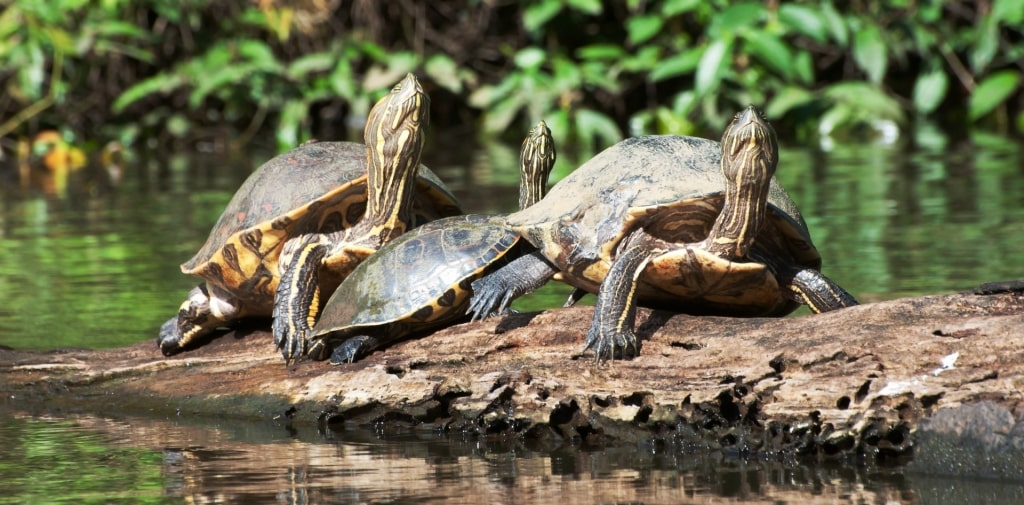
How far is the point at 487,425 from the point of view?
13.6 feet

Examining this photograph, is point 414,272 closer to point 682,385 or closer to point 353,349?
point 353,349

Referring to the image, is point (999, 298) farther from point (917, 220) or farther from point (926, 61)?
point (926, 61)

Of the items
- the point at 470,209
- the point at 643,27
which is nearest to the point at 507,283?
the point at 470,209

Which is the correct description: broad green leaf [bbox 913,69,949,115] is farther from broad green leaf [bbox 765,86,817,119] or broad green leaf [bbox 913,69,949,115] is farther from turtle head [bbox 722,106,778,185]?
turtle head [bbox 722,106,778,185]

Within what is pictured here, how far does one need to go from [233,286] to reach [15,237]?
185 inches

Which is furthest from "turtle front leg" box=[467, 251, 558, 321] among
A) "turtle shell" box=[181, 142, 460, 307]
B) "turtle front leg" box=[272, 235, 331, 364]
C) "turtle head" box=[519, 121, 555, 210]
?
"turtle shell" box=[181, 142, 460, 307]

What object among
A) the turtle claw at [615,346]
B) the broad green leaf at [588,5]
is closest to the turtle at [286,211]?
the turtle claw at [615,346]

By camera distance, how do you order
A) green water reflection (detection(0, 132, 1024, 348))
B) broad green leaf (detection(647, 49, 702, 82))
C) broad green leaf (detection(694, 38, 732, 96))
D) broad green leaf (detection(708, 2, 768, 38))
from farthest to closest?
broad green leaf (detection(647, 49, 702, 82)), broad green leaf (detection(708, 2, 768, 38)), broad green leaf (detection(694, 38, 732, 96)), green water reflection (detection(0, 132, 1024, 348))

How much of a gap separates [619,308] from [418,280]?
2.44 ft

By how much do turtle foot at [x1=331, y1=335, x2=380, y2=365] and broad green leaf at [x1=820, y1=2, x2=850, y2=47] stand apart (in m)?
10.9

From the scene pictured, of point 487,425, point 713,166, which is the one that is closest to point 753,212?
point 713,166

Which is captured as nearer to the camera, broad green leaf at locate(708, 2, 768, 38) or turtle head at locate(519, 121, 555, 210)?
turtle head at locate(519, 121, 555, 210)

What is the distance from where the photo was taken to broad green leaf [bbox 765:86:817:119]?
14859 millimetres

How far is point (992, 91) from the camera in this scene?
1498 centimetres
